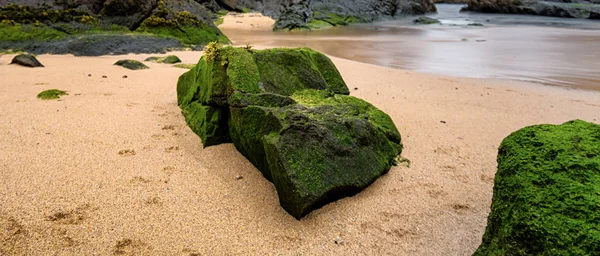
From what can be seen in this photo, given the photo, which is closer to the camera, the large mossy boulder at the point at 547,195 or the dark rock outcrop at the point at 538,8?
the large mossy boulder at the point at 547,195

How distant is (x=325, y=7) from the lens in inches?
1411

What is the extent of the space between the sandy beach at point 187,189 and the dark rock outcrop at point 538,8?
41.2m

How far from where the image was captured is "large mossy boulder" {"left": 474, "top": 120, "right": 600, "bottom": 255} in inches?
71.6

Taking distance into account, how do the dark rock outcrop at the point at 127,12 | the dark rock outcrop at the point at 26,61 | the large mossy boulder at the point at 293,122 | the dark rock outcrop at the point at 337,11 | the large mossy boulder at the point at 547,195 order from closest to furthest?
the large mossy boulder at the point at 547,195
the large mossy boulder at the point at 293,122
the dark rock outcrop at the point at 26,61
the dark rock outcrop at the point at 127,12
the dark rock outcrop at the point at 337,11

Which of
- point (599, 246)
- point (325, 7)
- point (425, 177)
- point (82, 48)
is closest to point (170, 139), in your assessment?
point (425, 177)

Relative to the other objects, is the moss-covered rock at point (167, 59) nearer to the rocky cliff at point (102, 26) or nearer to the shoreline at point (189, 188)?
the rocky cliff at point (102, 26)

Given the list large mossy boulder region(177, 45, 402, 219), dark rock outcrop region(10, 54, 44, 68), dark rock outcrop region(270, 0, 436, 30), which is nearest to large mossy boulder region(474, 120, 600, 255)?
large mossy boulder region(177, 45, 402, 219)

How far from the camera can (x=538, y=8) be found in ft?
140

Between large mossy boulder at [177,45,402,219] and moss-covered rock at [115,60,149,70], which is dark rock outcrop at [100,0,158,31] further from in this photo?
large mossy boulder at [177,45,402,219]

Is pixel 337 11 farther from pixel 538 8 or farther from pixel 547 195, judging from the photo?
pixel 547 195

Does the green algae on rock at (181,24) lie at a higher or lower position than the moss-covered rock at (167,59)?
higher

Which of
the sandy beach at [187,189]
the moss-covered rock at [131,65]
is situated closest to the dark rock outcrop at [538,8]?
the sandy beach at [187,189]

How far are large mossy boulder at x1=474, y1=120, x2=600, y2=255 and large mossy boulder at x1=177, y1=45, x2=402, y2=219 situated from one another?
1.25 m

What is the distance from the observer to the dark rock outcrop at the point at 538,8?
38594 millimetres
